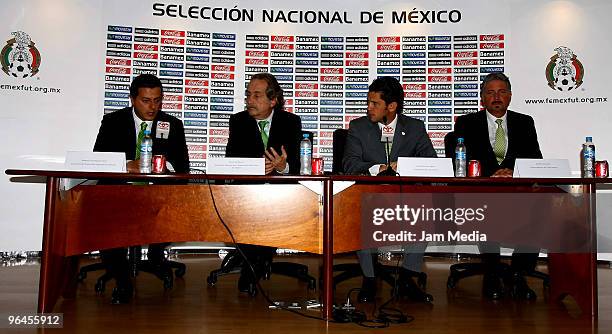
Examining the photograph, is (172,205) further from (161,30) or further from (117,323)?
(161,30)

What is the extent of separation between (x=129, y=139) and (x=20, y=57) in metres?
1.98

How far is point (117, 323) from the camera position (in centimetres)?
223

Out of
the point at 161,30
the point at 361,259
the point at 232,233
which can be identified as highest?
the point at 161,30

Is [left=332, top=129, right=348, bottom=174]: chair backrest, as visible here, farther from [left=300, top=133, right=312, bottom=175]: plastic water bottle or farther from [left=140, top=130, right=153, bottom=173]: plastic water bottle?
[left=140, top=130, right=153, bottom=173]: plastic water bottle

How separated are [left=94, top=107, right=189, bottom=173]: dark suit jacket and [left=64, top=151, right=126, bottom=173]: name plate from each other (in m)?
0.87

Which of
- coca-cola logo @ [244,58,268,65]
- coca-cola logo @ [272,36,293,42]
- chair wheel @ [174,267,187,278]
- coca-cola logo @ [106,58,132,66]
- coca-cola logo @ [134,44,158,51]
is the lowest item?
chair wheel @ [174,267,187,278]

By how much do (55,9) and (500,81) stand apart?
3.84m

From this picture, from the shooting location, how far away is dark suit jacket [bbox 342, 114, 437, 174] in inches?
124

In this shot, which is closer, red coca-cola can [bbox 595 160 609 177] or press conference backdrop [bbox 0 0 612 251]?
red coca-cola can [bbox 595 160 609 177]

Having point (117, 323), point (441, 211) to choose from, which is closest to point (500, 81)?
point (441, 211)

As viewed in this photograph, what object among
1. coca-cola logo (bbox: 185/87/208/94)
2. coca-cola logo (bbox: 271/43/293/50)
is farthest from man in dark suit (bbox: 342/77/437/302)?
coca-cola logo (bbox: 185/87/208/94)

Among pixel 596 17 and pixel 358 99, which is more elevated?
pixel 596 17

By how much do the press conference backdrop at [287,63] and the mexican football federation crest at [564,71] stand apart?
0.01 meters

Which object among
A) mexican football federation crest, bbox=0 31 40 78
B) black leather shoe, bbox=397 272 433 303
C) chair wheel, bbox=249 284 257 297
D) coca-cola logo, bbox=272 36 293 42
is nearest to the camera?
black leather shoe, bbox=397 272 433 303
